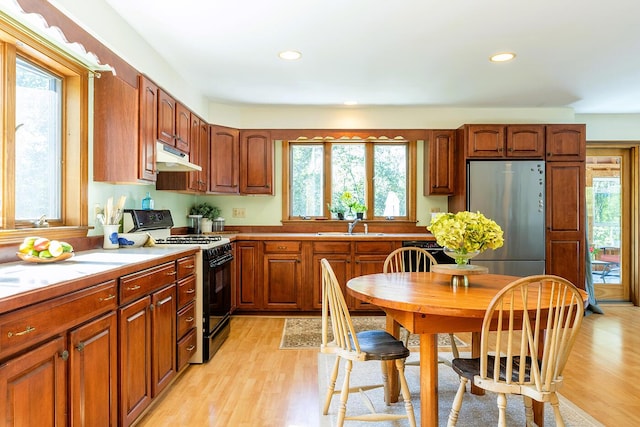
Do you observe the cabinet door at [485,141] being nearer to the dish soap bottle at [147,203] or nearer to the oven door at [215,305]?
the oven door at [215,305]

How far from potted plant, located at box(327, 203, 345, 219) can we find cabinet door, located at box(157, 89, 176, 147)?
2.14 metres

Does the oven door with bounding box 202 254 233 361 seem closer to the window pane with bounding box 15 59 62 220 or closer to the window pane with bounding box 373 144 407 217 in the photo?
the window pane with bounding box 15 59 62 220

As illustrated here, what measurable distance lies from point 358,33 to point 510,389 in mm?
2361

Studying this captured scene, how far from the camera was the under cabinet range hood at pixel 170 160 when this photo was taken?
305 centimetres

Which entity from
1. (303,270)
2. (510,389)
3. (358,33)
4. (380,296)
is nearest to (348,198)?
(303,270)

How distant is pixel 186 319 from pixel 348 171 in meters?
2.87

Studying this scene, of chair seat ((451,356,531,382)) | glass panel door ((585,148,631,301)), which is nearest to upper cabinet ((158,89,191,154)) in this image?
chair seat ((451,356,531,382))

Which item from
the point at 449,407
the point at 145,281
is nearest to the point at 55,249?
the point at 145,281

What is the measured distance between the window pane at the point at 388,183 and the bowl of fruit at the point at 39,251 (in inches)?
145

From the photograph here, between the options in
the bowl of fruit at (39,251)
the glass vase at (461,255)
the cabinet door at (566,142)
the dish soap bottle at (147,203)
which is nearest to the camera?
the bowl of fruit at (39,251)

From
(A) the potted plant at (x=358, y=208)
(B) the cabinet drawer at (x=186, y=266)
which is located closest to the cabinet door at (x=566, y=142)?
(A) the potted plant at (x=358, y=208)

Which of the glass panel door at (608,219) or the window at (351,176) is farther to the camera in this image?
the glass panel door at (608,219)

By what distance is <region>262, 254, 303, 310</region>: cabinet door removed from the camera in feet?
14.6

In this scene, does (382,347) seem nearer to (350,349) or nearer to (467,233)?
(350,349)
